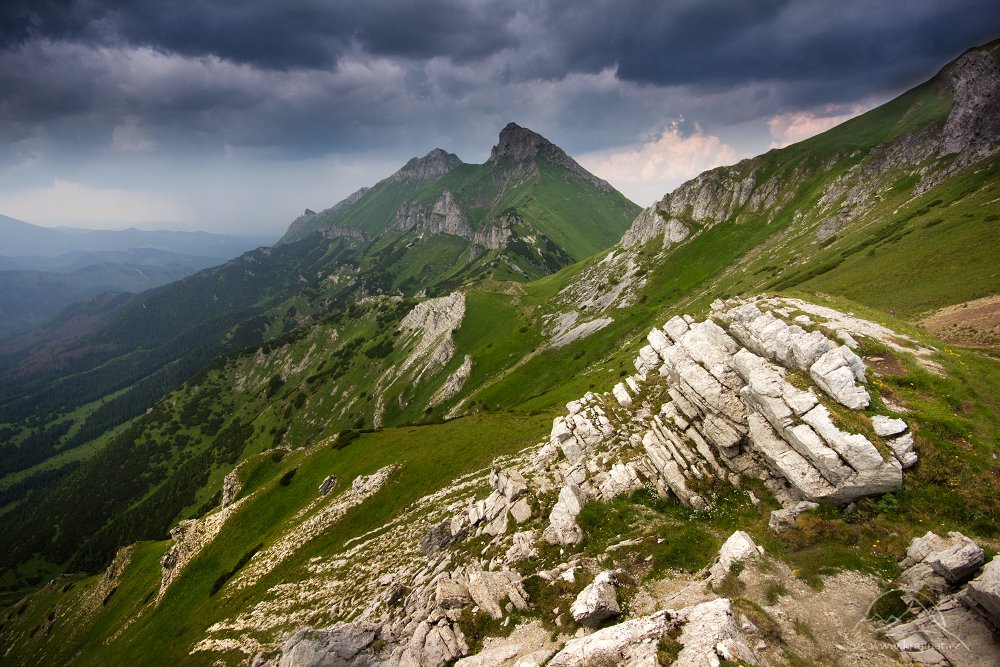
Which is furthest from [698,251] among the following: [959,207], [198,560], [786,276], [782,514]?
[198,560]

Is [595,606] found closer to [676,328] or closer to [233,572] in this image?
[676,328]

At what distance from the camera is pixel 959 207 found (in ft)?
279

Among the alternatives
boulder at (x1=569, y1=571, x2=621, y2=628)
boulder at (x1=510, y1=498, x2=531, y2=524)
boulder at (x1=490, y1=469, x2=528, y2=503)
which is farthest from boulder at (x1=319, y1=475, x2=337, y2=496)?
boulder at (x1=569, y1=571, x2=621, y2=628)

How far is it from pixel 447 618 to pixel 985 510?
27.5 meters

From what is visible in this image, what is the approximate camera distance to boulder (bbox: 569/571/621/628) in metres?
19.2

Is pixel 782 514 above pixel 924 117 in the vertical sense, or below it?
below

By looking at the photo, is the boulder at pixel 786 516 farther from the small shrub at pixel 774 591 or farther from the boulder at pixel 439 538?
the boulder at pixel 439 538

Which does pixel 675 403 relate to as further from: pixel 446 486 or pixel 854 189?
pixel 854 189

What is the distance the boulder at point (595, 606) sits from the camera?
1919 centimetres

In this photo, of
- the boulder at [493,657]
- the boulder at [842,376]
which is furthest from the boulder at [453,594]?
the boulder at [842,376]

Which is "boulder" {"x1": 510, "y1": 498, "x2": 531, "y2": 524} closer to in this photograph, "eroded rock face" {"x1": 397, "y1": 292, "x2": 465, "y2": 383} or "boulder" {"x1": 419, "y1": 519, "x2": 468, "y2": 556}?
"boulder" {"x1": 419, "y1": 519, "x2": 468, "y2": 556}

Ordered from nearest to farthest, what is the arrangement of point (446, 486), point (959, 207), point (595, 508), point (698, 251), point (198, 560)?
point (595, 508)
point (446, 486)
point (198, 560)
point (959, 207)
point (698, 251)

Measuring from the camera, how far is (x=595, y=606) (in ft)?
63.0

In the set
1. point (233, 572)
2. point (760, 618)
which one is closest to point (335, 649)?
point (760, 618)
